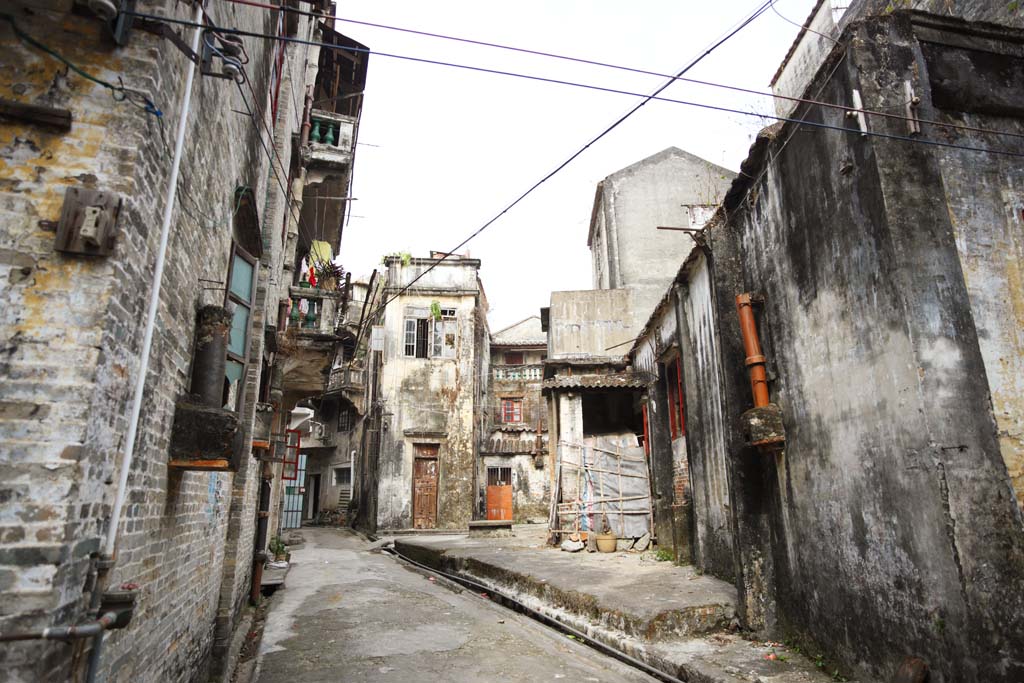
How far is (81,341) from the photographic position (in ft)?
8.99

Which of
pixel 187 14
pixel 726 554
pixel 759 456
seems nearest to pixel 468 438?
pixel 726 554

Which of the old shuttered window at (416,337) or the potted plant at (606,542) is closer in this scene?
the potted plant at (606,542)

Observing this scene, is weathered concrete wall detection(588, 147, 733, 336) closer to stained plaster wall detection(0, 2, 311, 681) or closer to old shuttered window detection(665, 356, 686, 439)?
old shuttered window detection(665, 356, 686, 439)

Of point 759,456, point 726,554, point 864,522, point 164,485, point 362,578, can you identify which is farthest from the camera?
point 362,578

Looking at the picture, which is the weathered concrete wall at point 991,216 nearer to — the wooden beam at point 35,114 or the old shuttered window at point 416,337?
the wooden beam at point 35,114

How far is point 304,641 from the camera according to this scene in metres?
7.07

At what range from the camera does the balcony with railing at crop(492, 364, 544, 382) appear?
30406 millimetres

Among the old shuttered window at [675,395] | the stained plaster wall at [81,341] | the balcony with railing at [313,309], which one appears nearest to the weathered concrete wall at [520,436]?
the old shuttered window at [675,395]

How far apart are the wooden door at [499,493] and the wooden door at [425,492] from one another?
10.6ft

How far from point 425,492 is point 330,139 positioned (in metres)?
15.0

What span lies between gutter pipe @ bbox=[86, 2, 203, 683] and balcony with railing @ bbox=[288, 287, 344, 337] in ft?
23.9

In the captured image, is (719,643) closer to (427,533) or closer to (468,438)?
(427,533)

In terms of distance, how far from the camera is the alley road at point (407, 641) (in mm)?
5875

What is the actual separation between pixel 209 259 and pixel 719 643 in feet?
20.3
